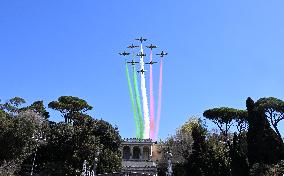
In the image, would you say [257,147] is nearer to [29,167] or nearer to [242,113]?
[242,113]

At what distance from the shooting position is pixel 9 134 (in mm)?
57625

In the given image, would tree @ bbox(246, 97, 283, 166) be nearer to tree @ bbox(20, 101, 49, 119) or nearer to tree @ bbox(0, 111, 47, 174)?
tree @ bbox(0, 111, 47, 174)

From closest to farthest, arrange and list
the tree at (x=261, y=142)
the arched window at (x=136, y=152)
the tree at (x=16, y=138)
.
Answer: the tree at (x=261, y=142), the tree at (x=16, y=138), the arched window at (x=136, y=152)

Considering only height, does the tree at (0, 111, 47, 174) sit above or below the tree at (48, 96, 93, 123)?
below

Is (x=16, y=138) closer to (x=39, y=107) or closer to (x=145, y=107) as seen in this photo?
(x=39, y=107)

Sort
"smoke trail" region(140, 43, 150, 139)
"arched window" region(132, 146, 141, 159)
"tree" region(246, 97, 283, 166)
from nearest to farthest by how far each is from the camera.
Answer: "tree" region(246, 97, 283, 166) < "smoke trail" region(140, 43, 150, 139) < "arched window" region(132, 146, 141, 159)

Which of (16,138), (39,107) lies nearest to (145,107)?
(39,107)

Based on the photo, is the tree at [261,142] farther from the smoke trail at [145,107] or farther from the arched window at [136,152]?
the arched window at [136,152]

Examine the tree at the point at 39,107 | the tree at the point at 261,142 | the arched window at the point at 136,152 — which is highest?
the tree at the point at 39,107

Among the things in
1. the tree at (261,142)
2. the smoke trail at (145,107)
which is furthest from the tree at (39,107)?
the tree at (261,142)

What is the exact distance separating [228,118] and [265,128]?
1090 inches

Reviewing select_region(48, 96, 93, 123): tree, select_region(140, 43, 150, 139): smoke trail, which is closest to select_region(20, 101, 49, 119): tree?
select_region(48, 96, 93, 123): tree

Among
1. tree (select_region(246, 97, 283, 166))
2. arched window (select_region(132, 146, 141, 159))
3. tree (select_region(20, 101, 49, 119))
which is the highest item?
tree (select_region(20, 101, 49, 119))

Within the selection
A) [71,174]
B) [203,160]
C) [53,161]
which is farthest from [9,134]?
[203,160]
